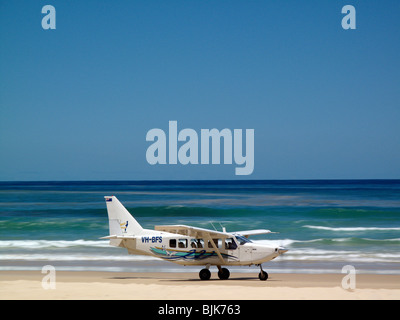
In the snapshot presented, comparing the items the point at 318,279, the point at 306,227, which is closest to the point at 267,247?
the point at 318,279

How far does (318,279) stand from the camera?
22.9 metres

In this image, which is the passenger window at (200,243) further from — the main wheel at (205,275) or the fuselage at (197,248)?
the main wheel at (205,275)

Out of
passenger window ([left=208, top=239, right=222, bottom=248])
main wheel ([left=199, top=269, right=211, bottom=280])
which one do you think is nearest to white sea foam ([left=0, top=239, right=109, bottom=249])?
main wheel ([left=199, top=269, right=211, bottom=280])

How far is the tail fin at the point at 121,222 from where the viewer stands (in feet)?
77.4

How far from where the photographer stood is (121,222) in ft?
77.8

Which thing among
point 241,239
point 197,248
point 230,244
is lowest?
point 197,248

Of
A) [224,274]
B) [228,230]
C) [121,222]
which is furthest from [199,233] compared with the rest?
[228,230]

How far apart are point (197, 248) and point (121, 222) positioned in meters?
2.95

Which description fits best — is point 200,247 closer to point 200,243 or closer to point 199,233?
point 200,243

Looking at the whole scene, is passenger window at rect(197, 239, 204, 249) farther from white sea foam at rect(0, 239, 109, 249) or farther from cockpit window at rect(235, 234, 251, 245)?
white sea foam at rect(0, 239, 109, 249)

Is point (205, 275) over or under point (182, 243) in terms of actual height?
under
